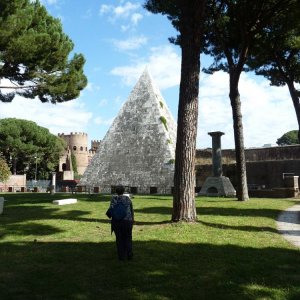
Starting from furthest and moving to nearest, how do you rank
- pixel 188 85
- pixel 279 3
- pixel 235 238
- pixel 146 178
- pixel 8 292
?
pixel 146 178, pixel 279 3, pixel 188 85, pixel 235 238, pixel 8 292

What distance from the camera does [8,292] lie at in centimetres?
483

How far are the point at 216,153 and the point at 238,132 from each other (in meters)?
6.65

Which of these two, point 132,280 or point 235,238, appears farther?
point 235,238

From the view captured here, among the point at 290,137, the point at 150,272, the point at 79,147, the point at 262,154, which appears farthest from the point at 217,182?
the point at 290,137

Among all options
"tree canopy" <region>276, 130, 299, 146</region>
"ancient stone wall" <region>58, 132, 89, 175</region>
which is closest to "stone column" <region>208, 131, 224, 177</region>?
"ancient stone wall" <region>58, 132, 89, 175</region>

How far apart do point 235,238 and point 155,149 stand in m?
23.4

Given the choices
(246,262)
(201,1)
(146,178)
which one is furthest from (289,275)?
(146,178)

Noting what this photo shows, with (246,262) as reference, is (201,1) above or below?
above

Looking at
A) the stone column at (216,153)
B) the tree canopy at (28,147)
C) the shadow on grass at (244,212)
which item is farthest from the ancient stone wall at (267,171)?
the tree canopy at (28,147)

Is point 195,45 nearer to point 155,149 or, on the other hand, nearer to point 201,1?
point 201,1

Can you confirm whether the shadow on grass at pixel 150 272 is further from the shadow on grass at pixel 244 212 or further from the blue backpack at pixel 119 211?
the shadow on grass at pixel 244 212

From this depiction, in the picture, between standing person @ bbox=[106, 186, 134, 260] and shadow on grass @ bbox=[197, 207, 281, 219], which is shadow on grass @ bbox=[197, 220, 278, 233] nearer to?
shadow on grass @ bbox=[197, 207, 281, 219]

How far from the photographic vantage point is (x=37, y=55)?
60.7 ft

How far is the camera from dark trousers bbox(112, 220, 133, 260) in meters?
6.27
